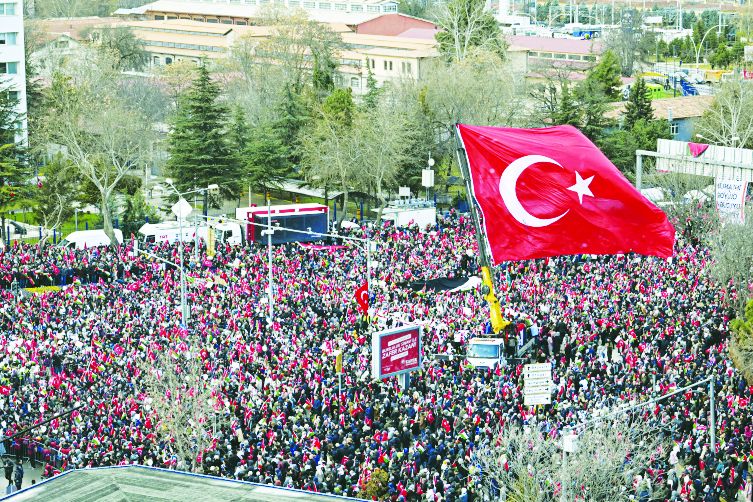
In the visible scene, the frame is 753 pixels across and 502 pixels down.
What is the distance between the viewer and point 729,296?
4072 centimetres

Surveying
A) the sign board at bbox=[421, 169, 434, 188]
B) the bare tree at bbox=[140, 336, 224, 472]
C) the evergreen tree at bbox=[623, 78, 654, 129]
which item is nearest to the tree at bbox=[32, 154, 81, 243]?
the sign board at bbox=[421, 169, 434, 188]

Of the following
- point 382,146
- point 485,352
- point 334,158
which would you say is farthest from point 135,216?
point 485,352

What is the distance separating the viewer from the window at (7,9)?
6965 centimetres

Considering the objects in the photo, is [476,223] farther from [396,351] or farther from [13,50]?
[13,50]

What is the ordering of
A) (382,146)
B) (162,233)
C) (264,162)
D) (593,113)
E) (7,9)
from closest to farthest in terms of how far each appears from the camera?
(162,233)
(382,146)
(264,162)
(593,113)
(7,9)

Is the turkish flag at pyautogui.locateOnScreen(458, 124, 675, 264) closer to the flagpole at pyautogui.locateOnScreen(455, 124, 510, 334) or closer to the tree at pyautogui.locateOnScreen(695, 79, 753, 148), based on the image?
the flagpole at pyautogui.locateOnScreen(455, 124, 510, 334)

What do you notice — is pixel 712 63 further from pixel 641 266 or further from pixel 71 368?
pixel 71 368

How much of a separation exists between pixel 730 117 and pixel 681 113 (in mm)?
8085

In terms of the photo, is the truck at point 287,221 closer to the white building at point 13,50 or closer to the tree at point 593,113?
the tree at point 593,113

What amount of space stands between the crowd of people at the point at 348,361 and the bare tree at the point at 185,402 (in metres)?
0.18

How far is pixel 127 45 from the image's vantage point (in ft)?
350

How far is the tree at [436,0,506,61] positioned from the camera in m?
77.4

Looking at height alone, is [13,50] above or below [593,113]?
above

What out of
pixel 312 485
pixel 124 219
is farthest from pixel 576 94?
pixel 312 485
